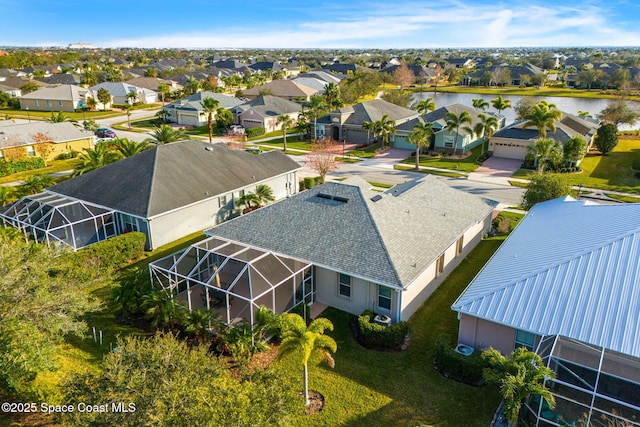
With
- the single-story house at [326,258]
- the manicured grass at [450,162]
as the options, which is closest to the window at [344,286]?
the single-story house at [326,258]

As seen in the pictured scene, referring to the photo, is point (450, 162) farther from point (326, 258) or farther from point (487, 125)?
point (326, 258)

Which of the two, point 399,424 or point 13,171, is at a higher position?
point 13,171

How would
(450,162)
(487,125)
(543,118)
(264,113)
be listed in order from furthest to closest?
(264,113) < (487,125) < (450,162) < (543,118)

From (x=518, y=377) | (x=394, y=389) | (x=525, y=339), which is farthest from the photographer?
(x=525, y=339)

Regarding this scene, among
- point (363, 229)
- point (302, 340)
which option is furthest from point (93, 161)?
point (302, 340)

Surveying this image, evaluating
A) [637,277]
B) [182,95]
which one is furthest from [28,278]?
[182,95]

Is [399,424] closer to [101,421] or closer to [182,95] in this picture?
[101,421]

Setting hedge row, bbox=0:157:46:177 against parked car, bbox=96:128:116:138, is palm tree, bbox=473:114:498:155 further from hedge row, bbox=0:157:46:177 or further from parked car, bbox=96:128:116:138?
hedge row, bbox=0:157:46:177
